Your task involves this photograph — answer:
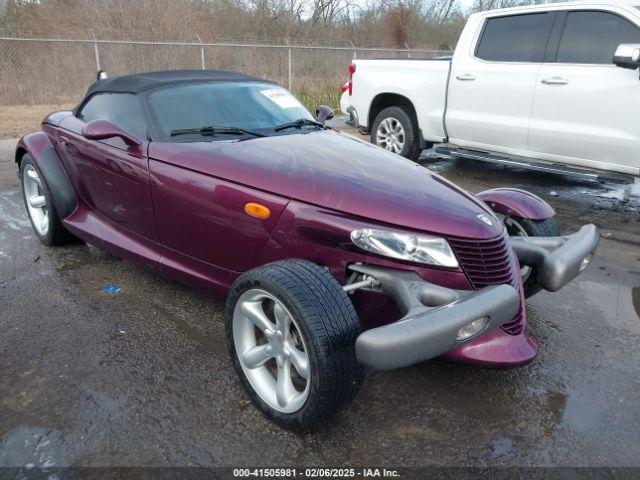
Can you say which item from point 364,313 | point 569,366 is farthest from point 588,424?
point 364,313

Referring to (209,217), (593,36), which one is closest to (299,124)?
(209,217)

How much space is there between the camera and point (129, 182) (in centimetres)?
331

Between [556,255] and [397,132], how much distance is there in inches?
203

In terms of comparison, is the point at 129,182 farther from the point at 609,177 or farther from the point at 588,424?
the point at 609,177

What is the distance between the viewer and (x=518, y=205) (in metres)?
3.43

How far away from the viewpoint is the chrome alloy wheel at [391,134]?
24.7ft

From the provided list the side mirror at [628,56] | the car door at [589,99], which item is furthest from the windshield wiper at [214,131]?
the car door at [589,99]

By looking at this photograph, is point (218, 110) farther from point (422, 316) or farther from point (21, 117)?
point (21, 117)

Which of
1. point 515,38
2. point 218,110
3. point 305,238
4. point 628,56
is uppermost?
point 515,38

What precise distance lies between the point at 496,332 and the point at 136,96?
270 centimetres

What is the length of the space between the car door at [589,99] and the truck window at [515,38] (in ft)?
0.75

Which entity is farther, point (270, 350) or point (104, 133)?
point (104, 133)

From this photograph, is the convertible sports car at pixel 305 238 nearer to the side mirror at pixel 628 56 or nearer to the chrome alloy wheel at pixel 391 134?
the side mirror at pixel 628 56

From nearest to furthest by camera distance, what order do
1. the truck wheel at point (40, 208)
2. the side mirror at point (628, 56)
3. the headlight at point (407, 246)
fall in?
1. the headlight at point (407, 246)
2. the truck wheel at point (40, 208)
3. the side mirror at point (628, 56)
